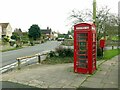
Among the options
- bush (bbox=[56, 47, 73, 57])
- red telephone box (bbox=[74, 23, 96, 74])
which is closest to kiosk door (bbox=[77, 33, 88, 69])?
red telephone box (bbox=[74, 23, 96, 74])

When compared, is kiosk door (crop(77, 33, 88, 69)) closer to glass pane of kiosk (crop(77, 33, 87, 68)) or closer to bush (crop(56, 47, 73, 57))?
glass pane of kiosk (crop(77, 33, 87, 68))

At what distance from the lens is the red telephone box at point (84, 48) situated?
29.4 ft

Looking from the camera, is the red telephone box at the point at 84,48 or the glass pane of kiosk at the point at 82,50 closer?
the red telephone box at the point at 84,48

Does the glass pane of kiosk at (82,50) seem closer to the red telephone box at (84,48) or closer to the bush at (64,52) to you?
the red telephone box at (84,48)

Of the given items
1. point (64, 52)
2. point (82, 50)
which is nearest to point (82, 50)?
point (82, 50)

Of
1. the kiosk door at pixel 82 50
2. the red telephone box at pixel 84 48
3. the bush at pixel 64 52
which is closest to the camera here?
the red telephone box at pixel 84 48

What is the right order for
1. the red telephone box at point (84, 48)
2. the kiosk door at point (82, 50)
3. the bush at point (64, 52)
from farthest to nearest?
the bush at point (64, 52), the kiosk door at point (82, 50), the red telephone box at point (84, 48)

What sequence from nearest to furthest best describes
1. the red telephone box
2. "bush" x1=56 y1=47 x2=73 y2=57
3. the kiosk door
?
the red telephone box → the kiosk door → "bush" x1=56 y1=47 x2=73 y2=57

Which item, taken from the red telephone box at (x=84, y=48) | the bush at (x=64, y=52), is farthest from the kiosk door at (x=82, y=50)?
the bush at (x=64, y=52)

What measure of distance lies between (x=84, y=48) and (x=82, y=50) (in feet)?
0.41

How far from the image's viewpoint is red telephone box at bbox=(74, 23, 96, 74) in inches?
353

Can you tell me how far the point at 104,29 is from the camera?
20.5m

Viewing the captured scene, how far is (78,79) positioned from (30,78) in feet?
6.02

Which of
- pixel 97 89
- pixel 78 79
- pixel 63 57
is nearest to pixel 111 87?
pixel 97 89
